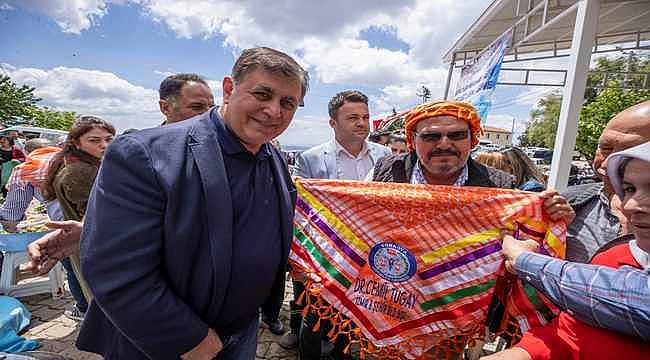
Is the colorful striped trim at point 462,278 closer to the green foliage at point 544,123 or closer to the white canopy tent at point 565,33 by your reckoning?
the white canopy tent at point 565,33

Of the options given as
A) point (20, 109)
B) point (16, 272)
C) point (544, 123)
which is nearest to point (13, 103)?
point (20, 109)

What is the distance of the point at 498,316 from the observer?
5.57ft

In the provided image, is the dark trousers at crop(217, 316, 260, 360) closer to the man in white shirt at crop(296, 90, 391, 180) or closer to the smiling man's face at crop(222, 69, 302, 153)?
the smiling man's face at crop(222, 69, 302, 153)

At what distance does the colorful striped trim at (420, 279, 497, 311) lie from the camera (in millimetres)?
1646

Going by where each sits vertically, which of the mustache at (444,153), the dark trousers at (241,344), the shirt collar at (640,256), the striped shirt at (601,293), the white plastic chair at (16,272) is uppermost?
the mustache at (444,153)

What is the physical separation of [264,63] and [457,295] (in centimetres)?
140

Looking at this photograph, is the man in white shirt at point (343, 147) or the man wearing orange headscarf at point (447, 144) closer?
the man wearing orange headscarf at point (447, 144)

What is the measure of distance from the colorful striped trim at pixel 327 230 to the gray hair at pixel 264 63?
0.86 metres

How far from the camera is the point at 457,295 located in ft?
5.56

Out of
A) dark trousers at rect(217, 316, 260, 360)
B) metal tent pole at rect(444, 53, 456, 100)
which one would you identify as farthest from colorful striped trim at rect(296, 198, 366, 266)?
metal tent pole at rect(444, 53, 456, 100)

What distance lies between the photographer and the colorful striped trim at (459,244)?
1674mm

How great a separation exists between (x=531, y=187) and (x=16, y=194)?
4975mm

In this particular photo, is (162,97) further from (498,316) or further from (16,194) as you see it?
(498,316)

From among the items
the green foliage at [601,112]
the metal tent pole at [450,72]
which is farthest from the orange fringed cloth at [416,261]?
the green foliage at [601,112]
